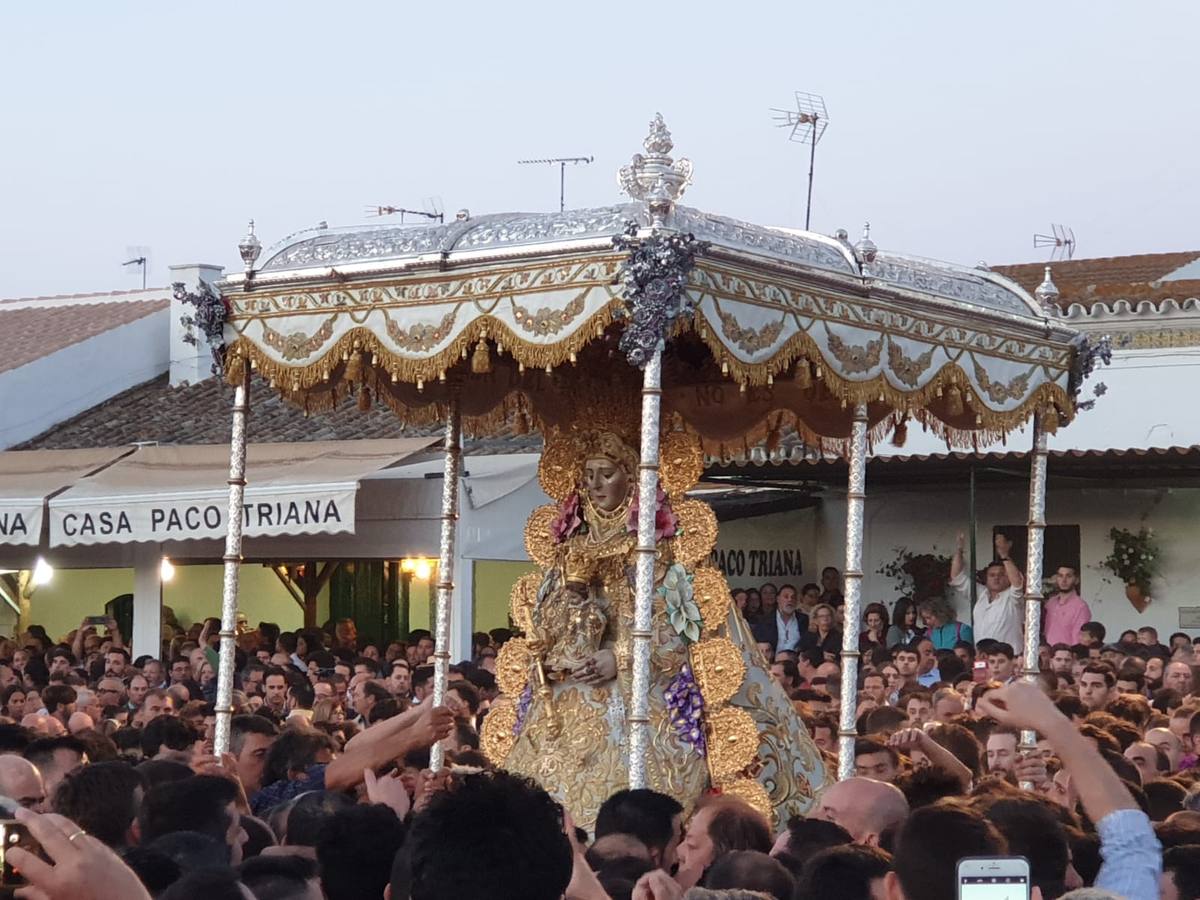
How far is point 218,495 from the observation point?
1856cm

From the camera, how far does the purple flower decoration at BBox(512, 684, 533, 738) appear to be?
1015cm

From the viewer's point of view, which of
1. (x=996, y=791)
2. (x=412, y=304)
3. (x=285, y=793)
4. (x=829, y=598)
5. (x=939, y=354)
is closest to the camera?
(x=996, y=791)

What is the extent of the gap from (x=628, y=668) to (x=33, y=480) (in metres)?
12.2

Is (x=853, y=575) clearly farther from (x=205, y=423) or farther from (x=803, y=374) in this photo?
(x=205, y=423)

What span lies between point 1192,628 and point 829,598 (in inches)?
131

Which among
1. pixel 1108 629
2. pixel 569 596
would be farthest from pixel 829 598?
pixel 569 596

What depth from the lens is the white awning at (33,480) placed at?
19.5 m

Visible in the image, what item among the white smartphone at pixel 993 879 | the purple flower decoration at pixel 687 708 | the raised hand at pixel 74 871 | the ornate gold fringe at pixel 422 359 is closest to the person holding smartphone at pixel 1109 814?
the white smartphone at pixel 993 879

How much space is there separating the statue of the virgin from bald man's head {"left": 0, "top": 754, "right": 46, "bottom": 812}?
3.37 metres

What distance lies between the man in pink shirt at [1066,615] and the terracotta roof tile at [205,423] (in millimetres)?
5718

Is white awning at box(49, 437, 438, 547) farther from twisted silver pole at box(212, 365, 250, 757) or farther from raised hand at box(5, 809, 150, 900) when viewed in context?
raised hand at box(5, 809, 150, 900)

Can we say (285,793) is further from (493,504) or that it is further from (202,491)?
(202,491)

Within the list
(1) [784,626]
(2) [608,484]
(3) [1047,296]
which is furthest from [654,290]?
(1) [784,626]

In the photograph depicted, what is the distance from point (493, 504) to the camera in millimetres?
17531
